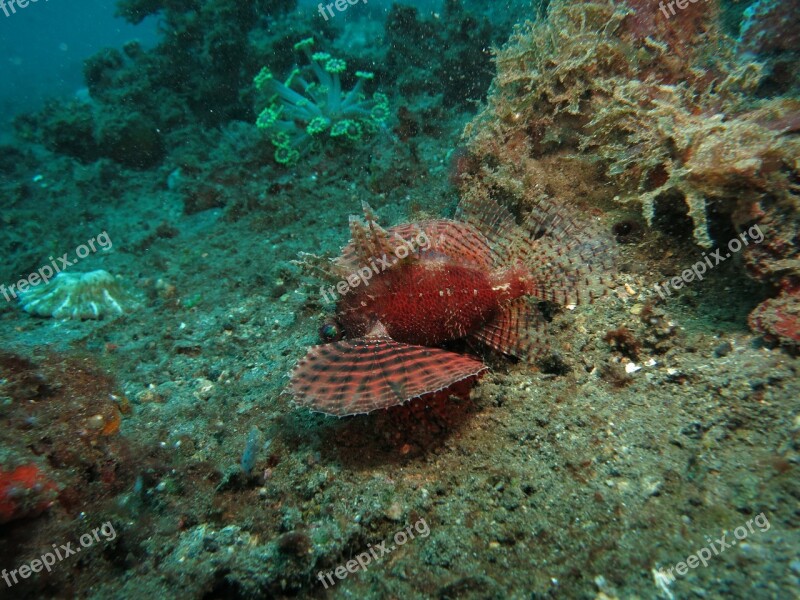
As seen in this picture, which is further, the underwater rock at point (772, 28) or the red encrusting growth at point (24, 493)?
the underwater rock at point (772, 28)

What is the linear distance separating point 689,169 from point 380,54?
1151 cm

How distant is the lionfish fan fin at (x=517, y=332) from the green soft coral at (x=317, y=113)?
19.4 feet

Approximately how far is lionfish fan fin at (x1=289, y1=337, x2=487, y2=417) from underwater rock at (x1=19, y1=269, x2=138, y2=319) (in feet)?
14.6

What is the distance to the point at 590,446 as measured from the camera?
300 cm

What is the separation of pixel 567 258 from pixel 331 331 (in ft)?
7.51

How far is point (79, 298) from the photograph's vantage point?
6.15 m

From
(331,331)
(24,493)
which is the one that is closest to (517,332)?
(331,331)

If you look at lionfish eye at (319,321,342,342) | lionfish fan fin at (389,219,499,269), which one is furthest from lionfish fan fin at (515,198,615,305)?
lionfish eye at (319,321,342,342)

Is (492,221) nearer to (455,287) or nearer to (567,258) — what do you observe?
(567,258)

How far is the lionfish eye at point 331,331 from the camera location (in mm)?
3963

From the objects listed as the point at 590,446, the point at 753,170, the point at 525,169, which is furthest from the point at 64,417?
the point at 753,170

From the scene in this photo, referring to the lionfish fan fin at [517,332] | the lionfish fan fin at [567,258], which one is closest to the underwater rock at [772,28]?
the lionfish fan fin at [567,258]

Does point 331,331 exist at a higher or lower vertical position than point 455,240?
lower

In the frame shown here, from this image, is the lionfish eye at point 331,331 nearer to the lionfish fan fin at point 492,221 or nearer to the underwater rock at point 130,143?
the lionfish fan fin at point 492,221
